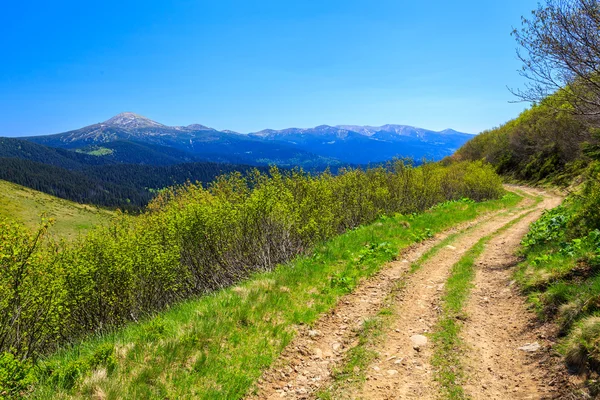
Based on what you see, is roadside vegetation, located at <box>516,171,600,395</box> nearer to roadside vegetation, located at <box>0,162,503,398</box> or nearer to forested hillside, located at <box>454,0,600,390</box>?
forested hillside, located at <box>454,0,600,390</box>

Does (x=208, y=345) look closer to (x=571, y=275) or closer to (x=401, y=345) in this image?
(x=401, y=345)

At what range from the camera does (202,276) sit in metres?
18.3

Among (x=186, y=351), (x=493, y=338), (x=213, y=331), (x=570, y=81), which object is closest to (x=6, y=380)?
(x=186, y=351)

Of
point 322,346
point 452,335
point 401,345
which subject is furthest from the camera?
point 322,346

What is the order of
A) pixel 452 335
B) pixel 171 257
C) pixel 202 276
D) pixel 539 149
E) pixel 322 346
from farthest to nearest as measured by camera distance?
pixel 539 149
pixel 202 276
pixel 171 257
pixel 322 346
pixel 452 335

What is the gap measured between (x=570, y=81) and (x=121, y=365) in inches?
638

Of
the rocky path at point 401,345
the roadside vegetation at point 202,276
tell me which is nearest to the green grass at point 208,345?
the roadside vegetation at point 202,276

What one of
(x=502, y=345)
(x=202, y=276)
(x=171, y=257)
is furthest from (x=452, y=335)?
(x=202, y=276)

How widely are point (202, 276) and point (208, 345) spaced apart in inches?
480

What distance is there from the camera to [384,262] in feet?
41.9

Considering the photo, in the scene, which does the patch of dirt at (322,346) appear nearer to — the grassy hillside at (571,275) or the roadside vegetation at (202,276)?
the roadside vegetation at (202,276)

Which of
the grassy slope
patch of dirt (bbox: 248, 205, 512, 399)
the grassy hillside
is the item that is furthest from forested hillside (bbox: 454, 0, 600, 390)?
the grassy slope

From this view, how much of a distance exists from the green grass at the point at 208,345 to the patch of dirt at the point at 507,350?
12.2ft

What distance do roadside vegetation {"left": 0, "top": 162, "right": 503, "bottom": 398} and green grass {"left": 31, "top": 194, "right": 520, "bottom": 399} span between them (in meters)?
0.03
